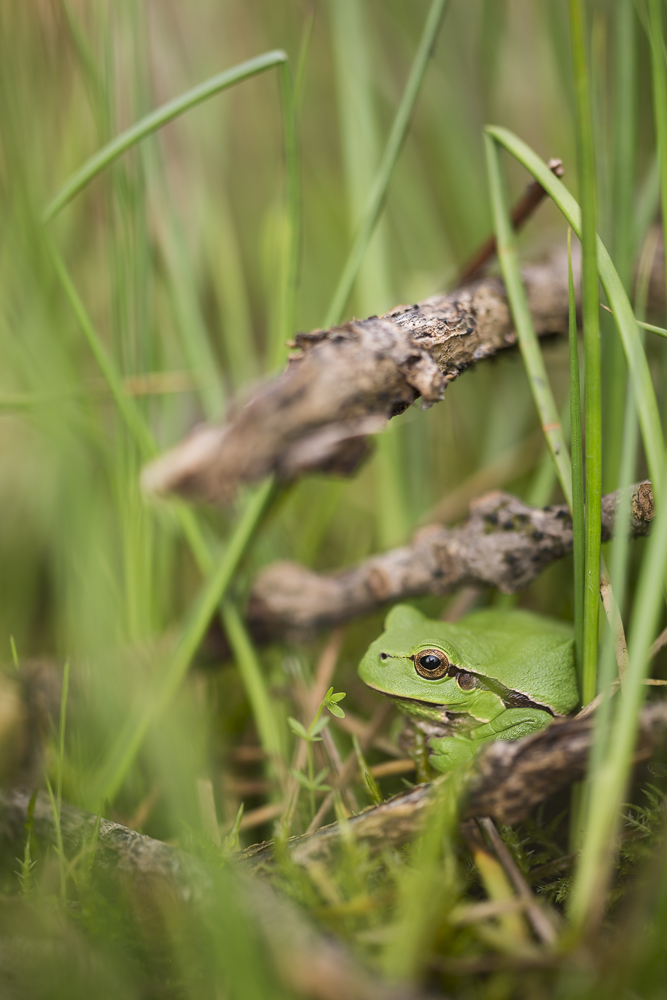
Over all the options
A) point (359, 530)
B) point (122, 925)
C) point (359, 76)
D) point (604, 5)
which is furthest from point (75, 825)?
point (604, 5)

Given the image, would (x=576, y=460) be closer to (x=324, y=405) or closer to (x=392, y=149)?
(x=324, y=405)

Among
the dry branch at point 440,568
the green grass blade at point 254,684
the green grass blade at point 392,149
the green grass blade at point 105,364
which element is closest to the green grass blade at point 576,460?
the dry branch at point 440,568

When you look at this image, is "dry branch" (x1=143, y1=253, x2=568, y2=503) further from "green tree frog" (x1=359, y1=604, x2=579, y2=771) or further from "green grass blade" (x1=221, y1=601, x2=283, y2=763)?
"green grass blade" (x1=221, y1=601, x2=283, y2=763)

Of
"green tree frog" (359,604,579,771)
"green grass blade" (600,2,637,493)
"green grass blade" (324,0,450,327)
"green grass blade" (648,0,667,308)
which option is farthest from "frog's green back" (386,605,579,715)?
"green grass blade" (648,0,667,308)

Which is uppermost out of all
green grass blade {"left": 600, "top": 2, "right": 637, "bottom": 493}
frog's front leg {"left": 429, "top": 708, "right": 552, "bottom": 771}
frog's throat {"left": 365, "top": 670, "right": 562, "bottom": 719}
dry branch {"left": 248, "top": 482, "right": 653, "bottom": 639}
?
green grass blade {"left": 600, "top": 2, "right": 637, "bottom": 493}

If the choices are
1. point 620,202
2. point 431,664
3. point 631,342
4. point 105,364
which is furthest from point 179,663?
point 620,202

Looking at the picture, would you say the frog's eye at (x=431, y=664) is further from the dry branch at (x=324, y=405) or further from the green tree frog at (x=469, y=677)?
the dry branch at (x=324, y=405)
